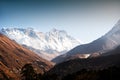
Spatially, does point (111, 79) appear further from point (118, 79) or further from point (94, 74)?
point (94, 74)

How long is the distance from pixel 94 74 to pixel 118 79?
91.6 ft

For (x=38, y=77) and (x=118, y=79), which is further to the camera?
(x=38, y=77)

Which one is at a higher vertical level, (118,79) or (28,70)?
(28,70)

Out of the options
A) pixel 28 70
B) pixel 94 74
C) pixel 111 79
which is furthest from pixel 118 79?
pixel 28 70

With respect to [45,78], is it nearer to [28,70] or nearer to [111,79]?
[28,70]

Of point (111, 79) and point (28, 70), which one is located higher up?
point (28, 70)

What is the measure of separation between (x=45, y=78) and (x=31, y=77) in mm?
19837

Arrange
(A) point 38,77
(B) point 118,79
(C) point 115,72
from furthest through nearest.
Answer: (A) point 38,77 < (C) point 115,72 < (B) point 118,79

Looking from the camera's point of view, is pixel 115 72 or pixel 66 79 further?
pixel 66 79

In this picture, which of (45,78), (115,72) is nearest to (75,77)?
(45,78)

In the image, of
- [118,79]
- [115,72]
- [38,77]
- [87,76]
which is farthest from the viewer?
[87,76]

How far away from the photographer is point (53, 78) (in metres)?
158

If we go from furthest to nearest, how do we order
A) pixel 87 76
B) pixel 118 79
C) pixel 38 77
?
pixel 87 76
pixel 38 77
pixel 118 79

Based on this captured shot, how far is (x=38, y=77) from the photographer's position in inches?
5748
